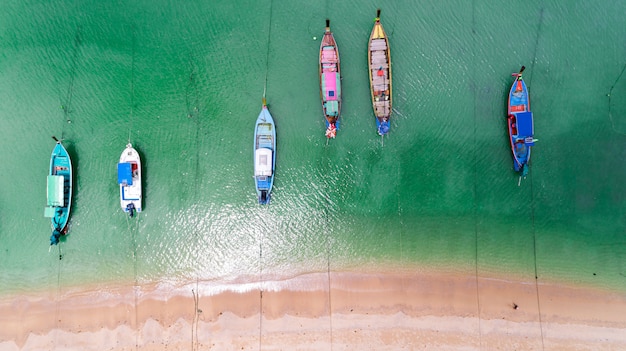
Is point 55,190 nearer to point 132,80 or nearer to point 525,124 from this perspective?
point 132,80

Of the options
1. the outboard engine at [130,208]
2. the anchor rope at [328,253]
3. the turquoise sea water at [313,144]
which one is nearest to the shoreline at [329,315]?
the anchor rope at [328,253]

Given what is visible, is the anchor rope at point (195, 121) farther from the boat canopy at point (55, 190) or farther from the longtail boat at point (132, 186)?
the boat canopy at point (55, 190)

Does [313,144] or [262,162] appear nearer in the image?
[262,162]

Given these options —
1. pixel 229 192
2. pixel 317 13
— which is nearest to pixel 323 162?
pixel 229 192

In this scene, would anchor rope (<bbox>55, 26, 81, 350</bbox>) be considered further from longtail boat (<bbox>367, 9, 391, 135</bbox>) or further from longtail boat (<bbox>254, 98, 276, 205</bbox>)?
longtail boat (<bbox>367, 9, 391, 135</bbox>)

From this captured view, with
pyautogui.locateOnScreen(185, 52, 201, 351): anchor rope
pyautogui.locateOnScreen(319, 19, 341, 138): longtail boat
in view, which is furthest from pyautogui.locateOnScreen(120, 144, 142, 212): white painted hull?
pyautogui.locateOnScreen(319, 19, 341, 138): longtail boat

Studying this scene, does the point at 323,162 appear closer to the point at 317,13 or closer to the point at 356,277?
the point at 356,277

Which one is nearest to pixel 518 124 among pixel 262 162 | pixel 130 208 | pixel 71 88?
pixel 262 162
